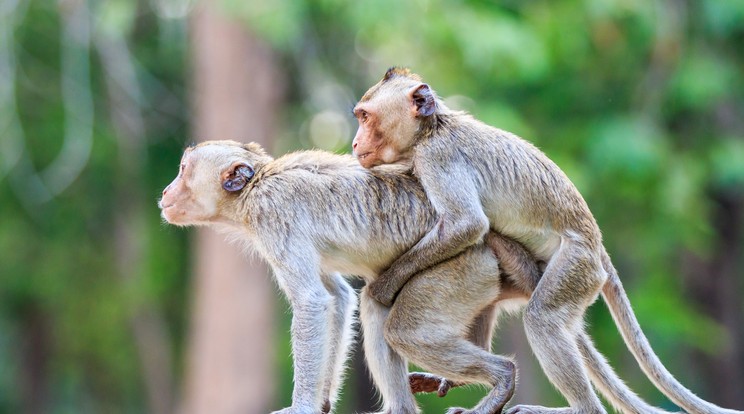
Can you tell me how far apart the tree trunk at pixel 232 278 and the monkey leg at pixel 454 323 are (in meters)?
11.1

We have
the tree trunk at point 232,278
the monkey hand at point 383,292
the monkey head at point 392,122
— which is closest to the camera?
the monkey hand at point 383,292

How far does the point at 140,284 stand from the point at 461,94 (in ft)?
29.3

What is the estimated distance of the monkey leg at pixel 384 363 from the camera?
650 centimetres

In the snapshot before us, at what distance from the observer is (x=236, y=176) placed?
6.69m

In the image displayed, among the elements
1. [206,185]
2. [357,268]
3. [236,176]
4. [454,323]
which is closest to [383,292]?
[357,268]

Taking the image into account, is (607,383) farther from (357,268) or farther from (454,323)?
(357,268)

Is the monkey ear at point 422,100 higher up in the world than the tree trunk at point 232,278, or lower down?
higher up

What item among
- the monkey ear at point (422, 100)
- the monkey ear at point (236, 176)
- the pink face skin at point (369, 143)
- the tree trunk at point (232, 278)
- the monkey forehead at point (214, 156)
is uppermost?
the monkey ear at point (422, 100)

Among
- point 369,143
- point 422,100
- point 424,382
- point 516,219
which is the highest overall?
point 422,100

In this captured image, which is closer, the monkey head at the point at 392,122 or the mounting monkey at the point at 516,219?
the mounting monkey at the point at 516,219

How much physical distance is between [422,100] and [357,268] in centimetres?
103

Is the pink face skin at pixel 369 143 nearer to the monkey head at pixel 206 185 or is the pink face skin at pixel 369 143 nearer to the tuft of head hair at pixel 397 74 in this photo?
the tuft of head hair at pixel 397 74

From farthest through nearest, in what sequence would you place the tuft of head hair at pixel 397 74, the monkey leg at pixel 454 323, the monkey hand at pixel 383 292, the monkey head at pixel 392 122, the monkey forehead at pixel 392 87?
the tuft of head hair at pixel 397 74 < the monkey forehead at pixel 392 87 < the monkey head at pixel 392 122 < the monkey hand at pixel 383 292 < the monkey leg at pixel 454 323

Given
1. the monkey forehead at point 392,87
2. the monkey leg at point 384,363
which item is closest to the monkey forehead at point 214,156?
the monkey forehead at point 392,87
